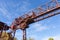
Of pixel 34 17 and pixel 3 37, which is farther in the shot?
pixel 3 37

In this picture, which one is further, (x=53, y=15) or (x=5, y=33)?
(x=5, y=33)

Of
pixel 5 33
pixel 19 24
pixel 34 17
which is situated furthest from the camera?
pixel 5 33

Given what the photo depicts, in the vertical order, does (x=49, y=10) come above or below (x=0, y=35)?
above

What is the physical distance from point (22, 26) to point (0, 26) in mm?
4131

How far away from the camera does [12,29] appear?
2938cm

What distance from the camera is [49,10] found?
23750 millimetres

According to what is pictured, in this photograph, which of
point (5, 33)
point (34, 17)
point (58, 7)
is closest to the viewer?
point (58, 7)

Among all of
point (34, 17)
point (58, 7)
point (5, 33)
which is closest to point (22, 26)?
point (34, 17)

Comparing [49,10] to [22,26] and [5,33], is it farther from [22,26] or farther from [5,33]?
[5,33]

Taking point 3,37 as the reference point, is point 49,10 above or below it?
above

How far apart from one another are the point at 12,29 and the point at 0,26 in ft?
7.83

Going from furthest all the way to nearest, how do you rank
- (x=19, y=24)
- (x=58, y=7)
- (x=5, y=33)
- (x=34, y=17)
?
(x=5, y=33)
(x=19, y=24)
(x=34, y=17)
(x=58, y=7)

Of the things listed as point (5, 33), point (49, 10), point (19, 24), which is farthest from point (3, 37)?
point (49, 10)

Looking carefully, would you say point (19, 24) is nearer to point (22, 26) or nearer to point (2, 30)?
point (22, 26)
